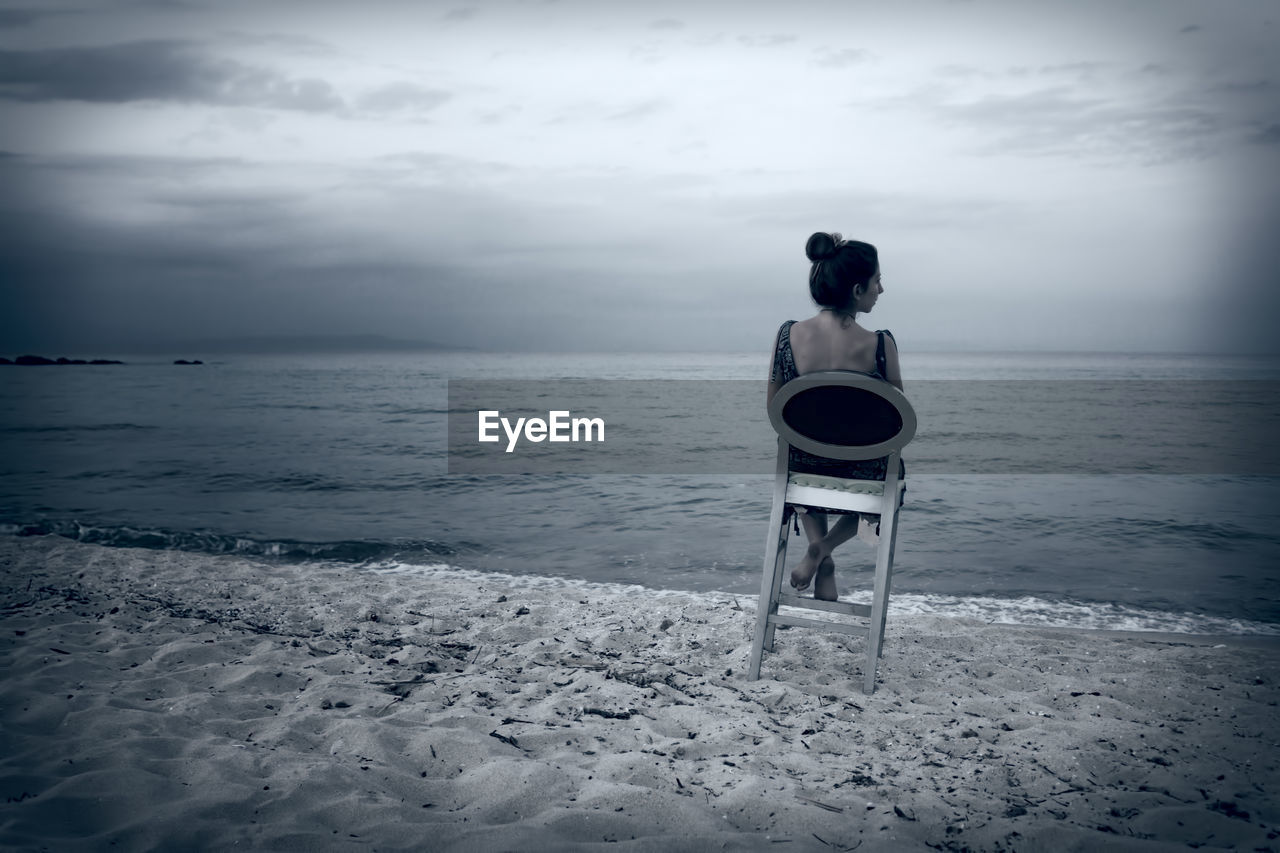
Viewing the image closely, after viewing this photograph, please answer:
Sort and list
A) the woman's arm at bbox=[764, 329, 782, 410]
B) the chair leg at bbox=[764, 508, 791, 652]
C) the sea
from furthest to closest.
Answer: the sea, the chair leg at bbox=[764, 508, 791, 652], the woman's arm at bbox=[764, 329, 782, 410]

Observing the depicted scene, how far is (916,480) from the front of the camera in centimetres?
1233

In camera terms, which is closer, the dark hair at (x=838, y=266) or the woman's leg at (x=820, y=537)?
the dark hair at (x=838, y=266)

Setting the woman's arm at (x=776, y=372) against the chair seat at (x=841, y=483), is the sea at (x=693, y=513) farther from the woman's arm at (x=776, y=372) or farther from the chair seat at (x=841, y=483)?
the woman's arm at (x=776, y=372)

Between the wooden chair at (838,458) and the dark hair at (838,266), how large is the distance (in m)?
0.48

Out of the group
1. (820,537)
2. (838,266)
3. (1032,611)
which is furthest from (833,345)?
(1032,611)

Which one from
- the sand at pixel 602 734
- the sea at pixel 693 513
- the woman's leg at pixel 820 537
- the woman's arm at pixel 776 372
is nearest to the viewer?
the sand at pixel 602 734

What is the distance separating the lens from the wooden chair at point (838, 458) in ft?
10.7

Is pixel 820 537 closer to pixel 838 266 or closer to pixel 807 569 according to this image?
pixel 807 569

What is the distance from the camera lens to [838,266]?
360cm

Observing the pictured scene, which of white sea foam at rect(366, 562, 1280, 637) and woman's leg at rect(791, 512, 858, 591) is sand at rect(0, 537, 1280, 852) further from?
woman's leg at rect(791, 512, 858, 591)

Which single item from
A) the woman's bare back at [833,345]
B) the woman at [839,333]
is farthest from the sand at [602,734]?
the woman's bare back at [833,345]

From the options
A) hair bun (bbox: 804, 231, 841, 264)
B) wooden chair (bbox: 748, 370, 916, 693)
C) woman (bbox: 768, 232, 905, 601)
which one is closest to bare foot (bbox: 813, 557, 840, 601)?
wooden chair (bbox: 748, 370, 916, 693)

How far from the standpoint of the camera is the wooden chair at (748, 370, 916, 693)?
128 inches

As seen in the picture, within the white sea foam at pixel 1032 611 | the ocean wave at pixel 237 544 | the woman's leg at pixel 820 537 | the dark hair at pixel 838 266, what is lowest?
the ocean wave at pixel 237 544
